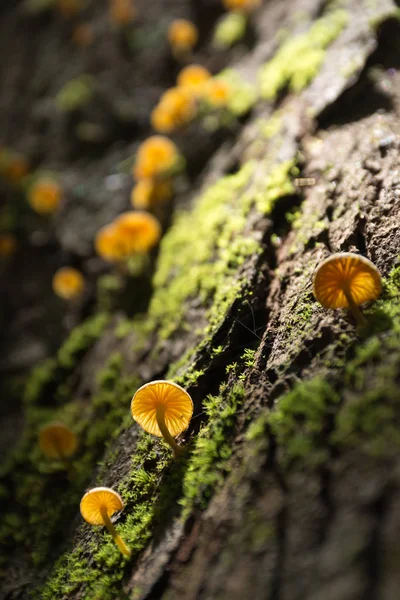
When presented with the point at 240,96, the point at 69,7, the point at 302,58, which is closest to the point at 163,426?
the point at 302,58

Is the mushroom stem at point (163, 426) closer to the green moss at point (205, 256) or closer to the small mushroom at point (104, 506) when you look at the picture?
the small mushroom at point (104, 506)

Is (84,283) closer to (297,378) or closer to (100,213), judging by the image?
(100,213)

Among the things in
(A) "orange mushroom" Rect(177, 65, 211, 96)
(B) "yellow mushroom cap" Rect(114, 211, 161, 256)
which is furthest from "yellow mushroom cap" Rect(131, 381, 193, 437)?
(A) "orange mushroom" Rect(177, 65, 211, 96)

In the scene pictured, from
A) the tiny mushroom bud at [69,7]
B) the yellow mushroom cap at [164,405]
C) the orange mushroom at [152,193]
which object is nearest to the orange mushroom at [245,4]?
the orange mushroom at [152,193]

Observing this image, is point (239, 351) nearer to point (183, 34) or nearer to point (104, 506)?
point (104, 506)

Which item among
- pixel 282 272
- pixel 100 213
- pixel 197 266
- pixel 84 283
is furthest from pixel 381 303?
pixel 100 213

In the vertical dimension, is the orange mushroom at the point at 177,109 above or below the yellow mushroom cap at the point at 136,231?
above
